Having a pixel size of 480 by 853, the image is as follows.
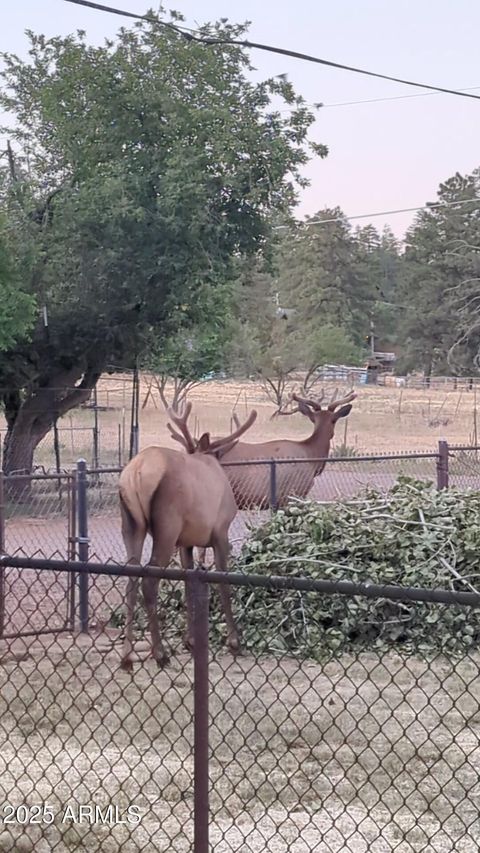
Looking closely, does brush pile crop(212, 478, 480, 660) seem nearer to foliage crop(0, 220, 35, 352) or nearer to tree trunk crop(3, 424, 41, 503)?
foliage crop(0, 220, 35, 352)

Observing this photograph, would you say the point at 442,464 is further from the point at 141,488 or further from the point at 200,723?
the point at 200,723

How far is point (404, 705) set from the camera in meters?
6.29

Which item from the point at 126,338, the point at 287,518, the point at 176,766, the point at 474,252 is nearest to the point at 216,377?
the point at 474,252

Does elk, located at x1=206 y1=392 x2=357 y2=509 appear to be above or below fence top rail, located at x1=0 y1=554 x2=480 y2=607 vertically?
below

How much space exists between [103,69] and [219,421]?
18.9 m

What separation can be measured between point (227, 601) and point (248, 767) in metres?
2.50

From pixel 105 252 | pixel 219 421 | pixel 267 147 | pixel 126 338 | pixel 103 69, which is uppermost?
pixel 103 69

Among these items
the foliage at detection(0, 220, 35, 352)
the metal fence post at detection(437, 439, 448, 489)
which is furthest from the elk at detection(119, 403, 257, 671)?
the foliage at detection(0, 220, 35, 352)

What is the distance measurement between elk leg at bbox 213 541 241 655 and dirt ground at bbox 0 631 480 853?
0.77m

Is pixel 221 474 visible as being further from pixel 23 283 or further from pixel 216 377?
pixel 216 377

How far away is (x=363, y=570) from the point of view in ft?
26.2

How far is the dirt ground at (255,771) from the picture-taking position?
4.40 meters

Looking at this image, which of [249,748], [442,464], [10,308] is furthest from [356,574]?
[10,308]

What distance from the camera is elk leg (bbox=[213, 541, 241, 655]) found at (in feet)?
25.0
